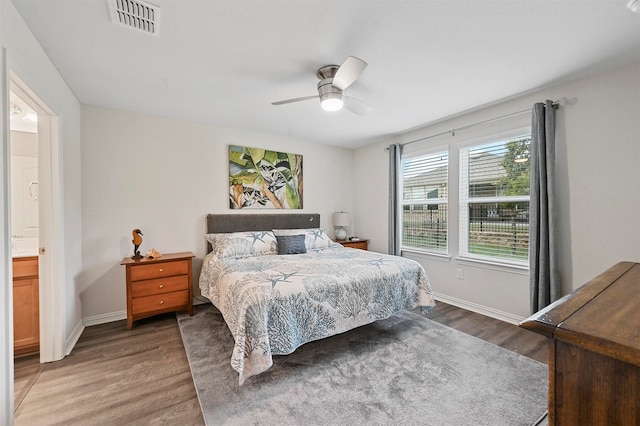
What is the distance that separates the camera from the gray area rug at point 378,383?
163 centimetres

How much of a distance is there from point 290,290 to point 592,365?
169cm

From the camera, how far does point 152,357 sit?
2301mm

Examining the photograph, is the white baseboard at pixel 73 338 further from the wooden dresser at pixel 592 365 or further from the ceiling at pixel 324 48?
the wooden dresser at pixel 592 365

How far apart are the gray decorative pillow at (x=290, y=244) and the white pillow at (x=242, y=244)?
0.10 metres

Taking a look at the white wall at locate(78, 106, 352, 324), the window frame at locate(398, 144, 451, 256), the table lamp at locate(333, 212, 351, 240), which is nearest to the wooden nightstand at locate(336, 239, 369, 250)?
the table lamp at locate(333, 212, 351, 240)

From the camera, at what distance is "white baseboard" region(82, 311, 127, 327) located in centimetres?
293

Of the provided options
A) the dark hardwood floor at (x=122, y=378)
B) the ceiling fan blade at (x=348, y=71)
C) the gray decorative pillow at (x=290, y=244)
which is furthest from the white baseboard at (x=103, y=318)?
the ceiling fan blade at (x=348, y=71)

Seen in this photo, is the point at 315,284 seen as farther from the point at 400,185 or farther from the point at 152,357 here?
the point at 400,185

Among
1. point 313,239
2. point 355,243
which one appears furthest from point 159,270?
point 355,243

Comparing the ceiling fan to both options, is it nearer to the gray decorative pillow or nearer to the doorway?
the gray decorative pillow

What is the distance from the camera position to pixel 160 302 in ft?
9.77

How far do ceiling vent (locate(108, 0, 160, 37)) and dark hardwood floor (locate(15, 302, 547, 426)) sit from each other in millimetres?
2511

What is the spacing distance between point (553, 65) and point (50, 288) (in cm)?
471

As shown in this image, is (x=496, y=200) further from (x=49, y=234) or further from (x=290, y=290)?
(x=49, y=234)
